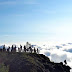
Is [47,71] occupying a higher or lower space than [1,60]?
lower

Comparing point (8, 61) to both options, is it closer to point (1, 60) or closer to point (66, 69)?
point (1, 60)

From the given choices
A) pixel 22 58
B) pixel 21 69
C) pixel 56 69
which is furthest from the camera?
pixel 56 69

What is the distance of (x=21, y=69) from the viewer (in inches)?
4284

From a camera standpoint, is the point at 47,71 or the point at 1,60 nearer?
the point at 1,60

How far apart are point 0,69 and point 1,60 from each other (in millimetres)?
34682

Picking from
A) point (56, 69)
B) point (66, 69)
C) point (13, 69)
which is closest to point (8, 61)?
point (13, 69)

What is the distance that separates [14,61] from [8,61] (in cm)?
478

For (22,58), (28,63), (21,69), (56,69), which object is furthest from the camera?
(56,69)

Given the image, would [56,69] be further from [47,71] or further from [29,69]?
[29,69]

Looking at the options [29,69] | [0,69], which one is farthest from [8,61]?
[0,69]

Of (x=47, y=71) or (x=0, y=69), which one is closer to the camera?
(x=0, y=69)

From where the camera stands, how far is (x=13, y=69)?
11075 centimetres

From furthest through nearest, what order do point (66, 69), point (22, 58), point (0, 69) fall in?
point (66, 69)
point (22, 58)
point (0, 69)

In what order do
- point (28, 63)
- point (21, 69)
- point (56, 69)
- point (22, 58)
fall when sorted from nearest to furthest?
point (21, 69), point (28, 63), point (22, 58), point (56, 69)
